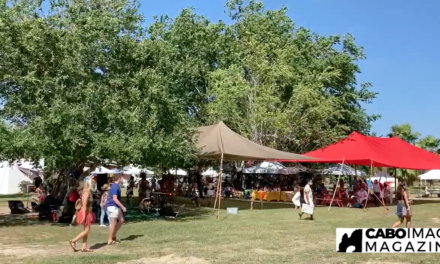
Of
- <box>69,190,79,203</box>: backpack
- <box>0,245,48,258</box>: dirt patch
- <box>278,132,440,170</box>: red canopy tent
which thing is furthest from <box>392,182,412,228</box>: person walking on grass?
<box>278,132,440,170</box>: red canopy tent

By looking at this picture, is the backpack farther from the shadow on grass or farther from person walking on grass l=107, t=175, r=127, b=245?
person walking on grass l=107, t=175, r=127, b=245

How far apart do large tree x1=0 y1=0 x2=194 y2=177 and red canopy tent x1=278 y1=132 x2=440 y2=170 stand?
961 cm

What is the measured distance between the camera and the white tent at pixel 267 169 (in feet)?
97.0

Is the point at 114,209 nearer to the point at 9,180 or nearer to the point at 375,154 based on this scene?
the point at 375,154

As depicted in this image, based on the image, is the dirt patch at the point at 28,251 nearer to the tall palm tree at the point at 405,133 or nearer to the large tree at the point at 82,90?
the large tree at the point at 82,90

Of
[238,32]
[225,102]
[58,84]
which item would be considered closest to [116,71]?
[58,84]

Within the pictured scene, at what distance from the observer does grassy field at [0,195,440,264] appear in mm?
8453

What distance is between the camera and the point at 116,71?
1452 cm

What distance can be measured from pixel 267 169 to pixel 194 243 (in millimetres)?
19704

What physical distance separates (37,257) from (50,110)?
4980 millimetres

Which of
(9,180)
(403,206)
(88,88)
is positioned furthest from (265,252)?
(9,180)

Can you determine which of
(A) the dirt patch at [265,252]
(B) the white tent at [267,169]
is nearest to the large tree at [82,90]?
(A) the dirt patch at [265,252]

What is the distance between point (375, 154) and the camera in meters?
22.1

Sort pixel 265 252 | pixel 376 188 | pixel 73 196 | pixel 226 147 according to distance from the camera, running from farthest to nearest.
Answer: pixel 376 188 < pixel 226 147 < pixel 73 196 < pixel 265 252
